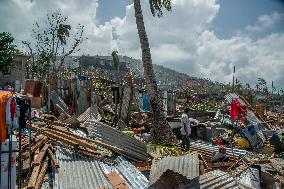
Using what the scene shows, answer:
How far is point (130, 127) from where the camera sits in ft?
53.3

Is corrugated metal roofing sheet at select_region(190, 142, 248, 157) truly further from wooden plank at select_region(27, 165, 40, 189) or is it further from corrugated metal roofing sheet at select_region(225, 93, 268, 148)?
wooden plank at select_region(27, 165, 40, 189)

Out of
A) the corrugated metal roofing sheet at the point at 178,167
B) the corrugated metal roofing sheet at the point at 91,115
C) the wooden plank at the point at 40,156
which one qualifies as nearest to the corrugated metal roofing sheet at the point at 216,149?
the corrugated metal roofing sheet at the point at 178,167

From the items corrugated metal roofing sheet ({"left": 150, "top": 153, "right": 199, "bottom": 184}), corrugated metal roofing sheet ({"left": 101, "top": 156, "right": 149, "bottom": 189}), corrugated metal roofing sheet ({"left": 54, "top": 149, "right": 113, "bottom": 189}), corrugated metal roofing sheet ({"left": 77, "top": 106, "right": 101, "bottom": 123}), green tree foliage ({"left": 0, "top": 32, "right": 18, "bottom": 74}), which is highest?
green tree foliage ({"left": 0, "top": 32, "right": 18, "bottom": 74})

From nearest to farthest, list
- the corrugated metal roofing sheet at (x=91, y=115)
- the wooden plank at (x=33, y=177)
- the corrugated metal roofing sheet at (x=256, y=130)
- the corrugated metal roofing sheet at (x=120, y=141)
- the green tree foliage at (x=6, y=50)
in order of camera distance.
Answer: the wooden plank at (x=33, y=177) < the corrugated metal roofing sheet at (x=120, y=141) < the corrugated metal roofing sheet at (x=256, y=130) < the corrugated metal roofing sheet at (x=91, y=115) < the green tree foliage at (x=6, y=50)

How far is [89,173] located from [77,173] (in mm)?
286

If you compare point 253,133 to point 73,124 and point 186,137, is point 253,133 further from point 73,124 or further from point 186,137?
point 73,124

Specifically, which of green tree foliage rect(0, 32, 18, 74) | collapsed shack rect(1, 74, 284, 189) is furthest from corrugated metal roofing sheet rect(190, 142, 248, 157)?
green tree foliage rect(0, 32, 18, 74)

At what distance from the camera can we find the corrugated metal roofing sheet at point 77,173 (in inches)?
296

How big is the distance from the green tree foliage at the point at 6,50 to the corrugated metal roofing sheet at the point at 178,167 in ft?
113

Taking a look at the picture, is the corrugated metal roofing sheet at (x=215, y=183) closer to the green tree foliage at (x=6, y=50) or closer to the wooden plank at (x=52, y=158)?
the wooden plank at (x=52, y=158)

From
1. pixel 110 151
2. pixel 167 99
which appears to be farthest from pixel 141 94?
pixel 110 151

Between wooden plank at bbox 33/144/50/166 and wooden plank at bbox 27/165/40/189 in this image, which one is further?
wooden plank at bbox 33/144/50/166

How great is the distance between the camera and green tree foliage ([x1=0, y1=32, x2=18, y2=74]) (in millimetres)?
38469

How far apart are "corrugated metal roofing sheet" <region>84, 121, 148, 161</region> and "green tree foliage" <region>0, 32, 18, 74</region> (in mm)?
30191
